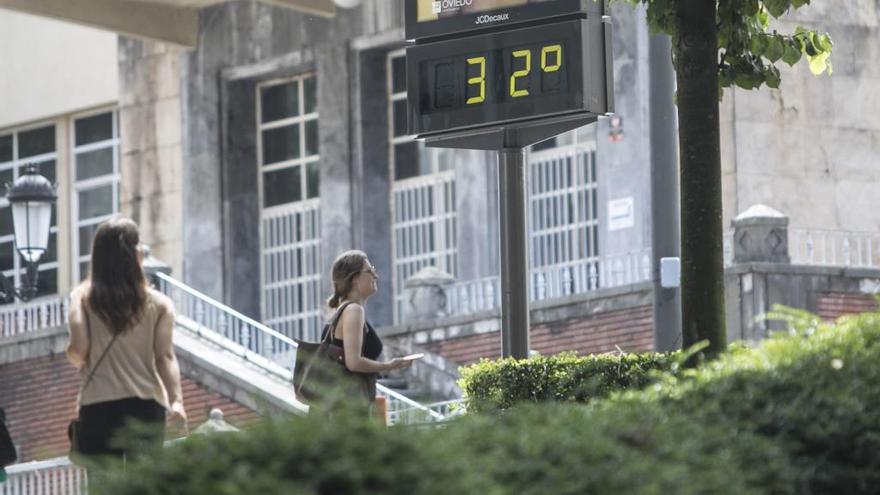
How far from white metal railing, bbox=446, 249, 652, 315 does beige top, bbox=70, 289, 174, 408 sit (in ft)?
57.7

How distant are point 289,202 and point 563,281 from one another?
8.42 meters

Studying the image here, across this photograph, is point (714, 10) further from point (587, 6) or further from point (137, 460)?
point (137, 460)

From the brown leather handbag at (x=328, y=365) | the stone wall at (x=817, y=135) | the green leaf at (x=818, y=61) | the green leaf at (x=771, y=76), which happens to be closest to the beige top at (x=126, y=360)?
the brown leather handbag at (x=328, y=365)

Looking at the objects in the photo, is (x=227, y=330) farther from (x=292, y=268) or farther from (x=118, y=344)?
(x=118, y=344)

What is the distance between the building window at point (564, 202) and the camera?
102 feet

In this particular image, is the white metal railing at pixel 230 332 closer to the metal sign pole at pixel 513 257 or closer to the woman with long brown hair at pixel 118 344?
the metal sign pole at pixel 513 257

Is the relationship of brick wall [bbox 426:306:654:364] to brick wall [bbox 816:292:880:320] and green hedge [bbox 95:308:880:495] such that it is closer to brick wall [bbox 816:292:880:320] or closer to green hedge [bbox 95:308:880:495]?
brick wall [bbox 816:292:880:320]

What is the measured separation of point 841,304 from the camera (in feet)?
86.3

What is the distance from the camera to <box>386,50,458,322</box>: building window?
33469 mm

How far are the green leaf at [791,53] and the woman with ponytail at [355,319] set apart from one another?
97.6 inches

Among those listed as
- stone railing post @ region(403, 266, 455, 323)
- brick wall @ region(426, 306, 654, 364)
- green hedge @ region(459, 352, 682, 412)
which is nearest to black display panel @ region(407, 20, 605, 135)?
green hedge @ region(459, 352, 682, 412)

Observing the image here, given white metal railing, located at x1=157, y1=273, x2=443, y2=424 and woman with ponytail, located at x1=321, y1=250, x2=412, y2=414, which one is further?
white metal railing, located at x1=157, y1=273, x2=443, y2=424

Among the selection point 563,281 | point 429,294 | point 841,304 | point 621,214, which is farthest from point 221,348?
point 841,304

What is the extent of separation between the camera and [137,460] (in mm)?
7062
